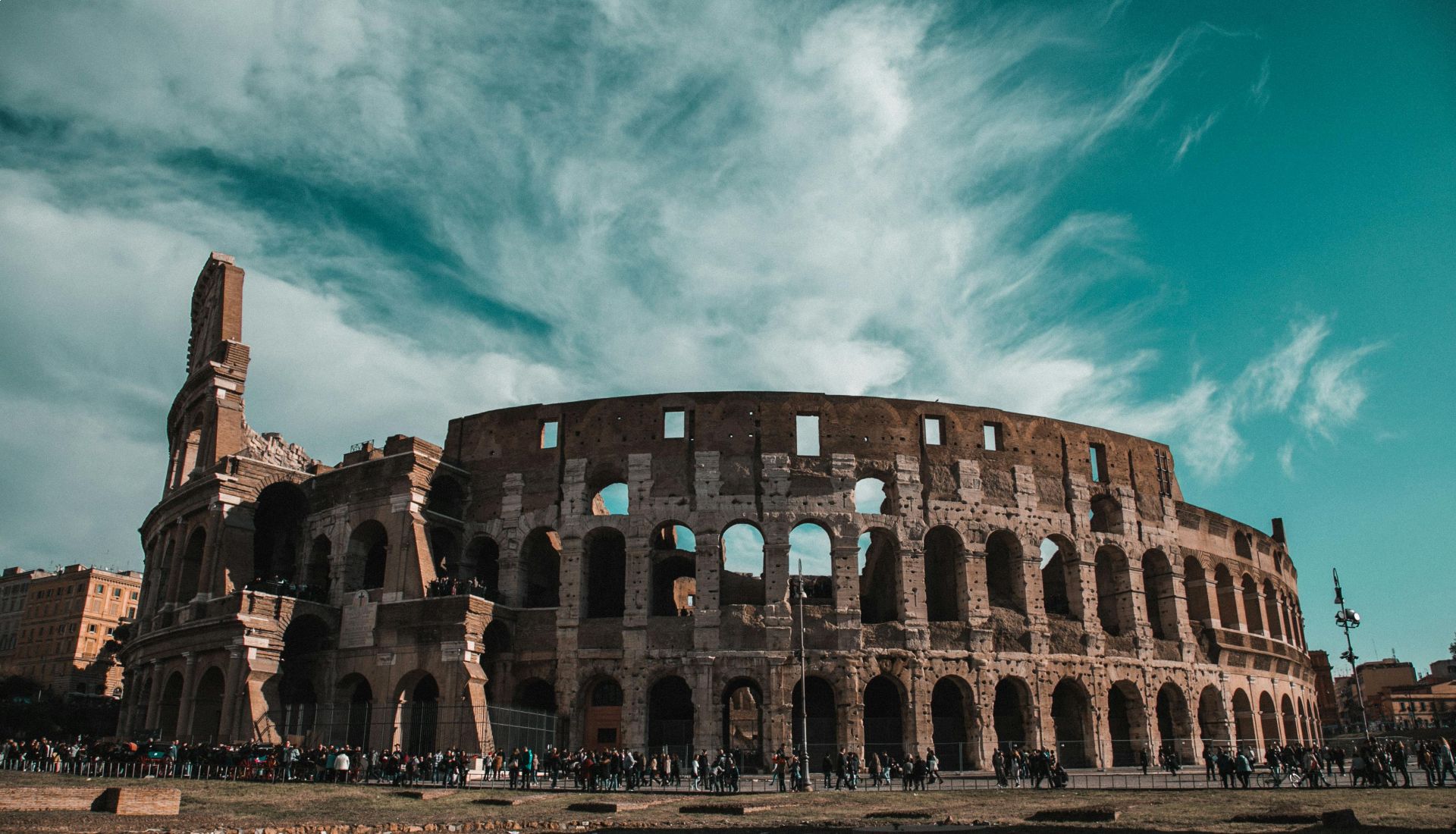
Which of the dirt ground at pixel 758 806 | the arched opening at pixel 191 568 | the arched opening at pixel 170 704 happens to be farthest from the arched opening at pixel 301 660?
the dirt ground at pixel 758 806

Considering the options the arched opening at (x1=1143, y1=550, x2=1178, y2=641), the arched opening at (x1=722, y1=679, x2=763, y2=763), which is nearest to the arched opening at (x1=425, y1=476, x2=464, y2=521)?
the arched opening at (x1=722, y1=679, x2=763, y2=763)

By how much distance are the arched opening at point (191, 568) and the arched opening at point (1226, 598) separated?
37209mm

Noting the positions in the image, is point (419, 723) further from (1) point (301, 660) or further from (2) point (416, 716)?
(1) point (301, 660)

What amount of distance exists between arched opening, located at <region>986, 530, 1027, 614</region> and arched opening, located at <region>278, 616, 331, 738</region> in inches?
868

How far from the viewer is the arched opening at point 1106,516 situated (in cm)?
3844

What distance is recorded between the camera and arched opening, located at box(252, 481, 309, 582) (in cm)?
3984

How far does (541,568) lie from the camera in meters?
37.9

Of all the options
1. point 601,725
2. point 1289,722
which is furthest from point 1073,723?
point 601,725

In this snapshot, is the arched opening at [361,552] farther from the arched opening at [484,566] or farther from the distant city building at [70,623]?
the distant city building at [70,623]

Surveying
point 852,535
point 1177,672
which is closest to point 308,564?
point 852,535

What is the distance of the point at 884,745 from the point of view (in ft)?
109

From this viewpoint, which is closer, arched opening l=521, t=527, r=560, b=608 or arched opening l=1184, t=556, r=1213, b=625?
arched opening l=521, t=527, r=560, b=608

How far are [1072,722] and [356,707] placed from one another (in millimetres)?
23259

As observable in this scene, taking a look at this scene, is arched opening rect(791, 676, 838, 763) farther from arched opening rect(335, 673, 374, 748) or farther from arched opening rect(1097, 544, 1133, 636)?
arched opening rect(335, 673, 374, 748)
